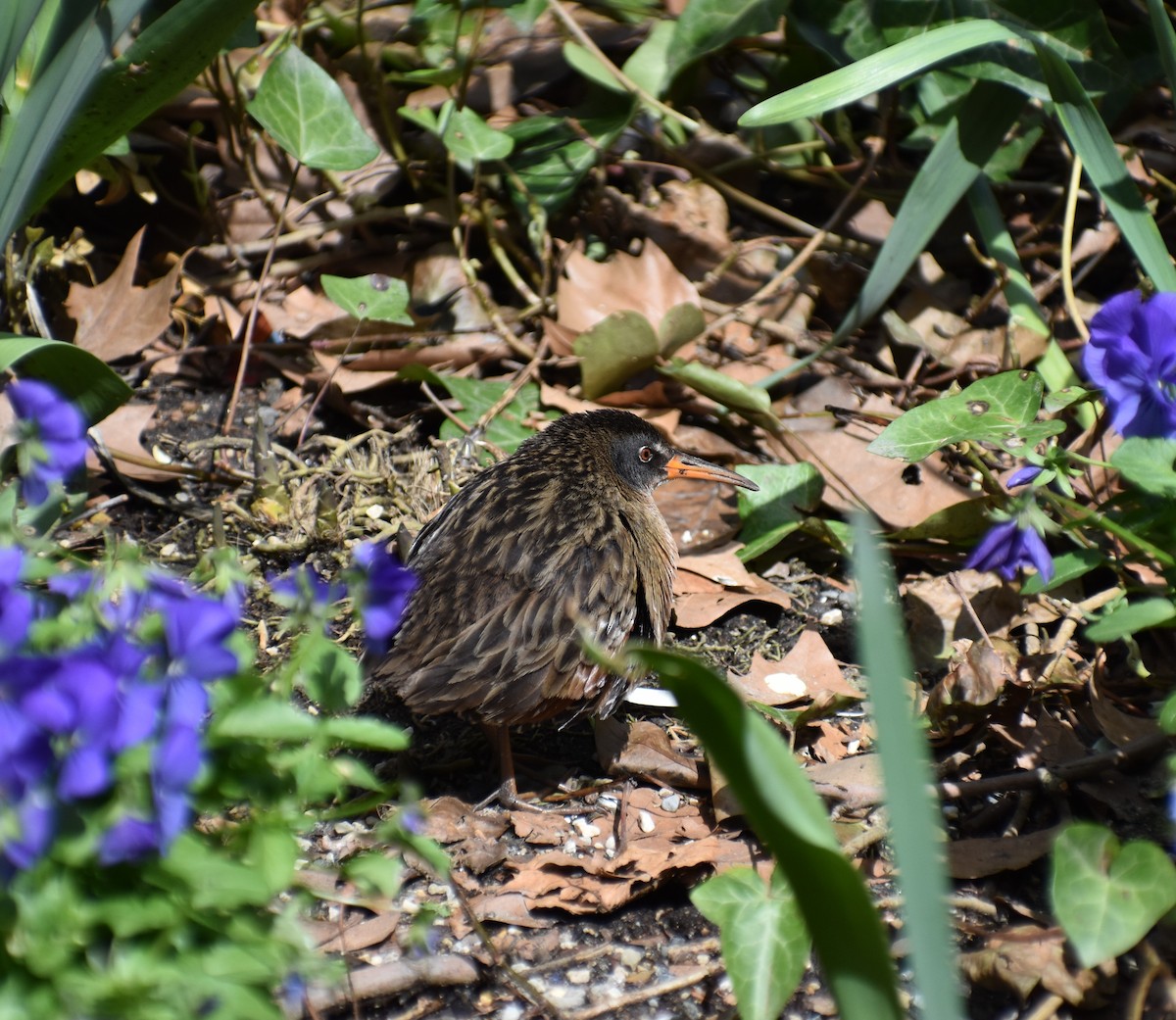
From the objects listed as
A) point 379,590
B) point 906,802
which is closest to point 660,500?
point 379,590

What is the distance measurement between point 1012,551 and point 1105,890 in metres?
0.79

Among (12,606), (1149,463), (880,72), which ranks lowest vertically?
(1149,463)

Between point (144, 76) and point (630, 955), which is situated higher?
point (144, 76)

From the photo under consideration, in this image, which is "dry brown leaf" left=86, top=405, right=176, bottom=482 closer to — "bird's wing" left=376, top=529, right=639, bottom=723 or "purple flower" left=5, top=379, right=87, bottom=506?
"bird's wing" left=376, top=529, right=639, bottom=723

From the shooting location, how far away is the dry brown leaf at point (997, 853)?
3.17 metres

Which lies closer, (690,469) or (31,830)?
(31,830)

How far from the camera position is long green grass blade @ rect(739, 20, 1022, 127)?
11.6 feet

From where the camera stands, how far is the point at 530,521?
373 centimetres

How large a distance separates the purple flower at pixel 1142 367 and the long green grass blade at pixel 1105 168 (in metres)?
0.78

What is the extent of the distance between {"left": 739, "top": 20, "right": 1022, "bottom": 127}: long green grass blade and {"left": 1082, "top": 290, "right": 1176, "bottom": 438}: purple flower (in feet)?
3.47

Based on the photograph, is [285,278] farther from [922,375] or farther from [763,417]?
[922,375]

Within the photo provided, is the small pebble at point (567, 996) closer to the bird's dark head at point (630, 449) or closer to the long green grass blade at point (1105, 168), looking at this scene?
the bird's dark head at point (630, 449)

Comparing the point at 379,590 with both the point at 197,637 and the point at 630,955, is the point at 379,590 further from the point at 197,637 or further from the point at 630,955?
the point at 630,955

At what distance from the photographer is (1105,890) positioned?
2396mm
